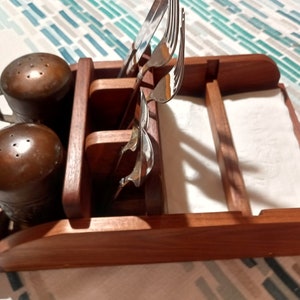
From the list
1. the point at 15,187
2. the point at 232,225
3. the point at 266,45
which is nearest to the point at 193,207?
the point at 232,225

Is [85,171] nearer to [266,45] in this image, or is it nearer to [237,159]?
[237,159]

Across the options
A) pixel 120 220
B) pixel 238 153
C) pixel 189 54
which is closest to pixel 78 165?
pixel 120 220

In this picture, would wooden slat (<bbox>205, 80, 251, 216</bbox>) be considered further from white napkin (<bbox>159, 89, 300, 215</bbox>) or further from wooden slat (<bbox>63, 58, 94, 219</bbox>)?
wooden slat (<bbox>63, 58, 94, 219</bbox>)

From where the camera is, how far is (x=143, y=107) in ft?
1.03

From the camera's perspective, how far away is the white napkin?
0.39m

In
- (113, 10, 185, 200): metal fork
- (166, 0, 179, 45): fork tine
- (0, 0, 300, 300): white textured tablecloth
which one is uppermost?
(166, 0, 179, 45): fork tine

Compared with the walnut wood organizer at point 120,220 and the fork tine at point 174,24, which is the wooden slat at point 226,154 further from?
the fork tine at point 174,24

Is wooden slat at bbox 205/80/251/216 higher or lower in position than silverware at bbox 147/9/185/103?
lower

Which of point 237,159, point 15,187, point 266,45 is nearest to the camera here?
point 15,187

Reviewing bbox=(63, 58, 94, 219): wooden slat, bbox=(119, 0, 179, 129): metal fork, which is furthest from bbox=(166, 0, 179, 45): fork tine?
bbox=(63, 58, 94, 219): wooden slat

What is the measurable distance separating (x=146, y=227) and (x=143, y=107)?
0.10 m

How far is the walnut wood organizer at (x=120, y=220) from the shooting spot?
0.33 meters

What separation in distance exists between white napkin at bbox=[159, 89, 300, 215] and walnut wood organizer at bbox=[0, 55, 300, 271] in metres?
0.02

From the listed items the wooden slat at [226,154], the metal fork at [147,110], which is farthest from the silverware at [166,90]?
the wooden slat at [226,154]
